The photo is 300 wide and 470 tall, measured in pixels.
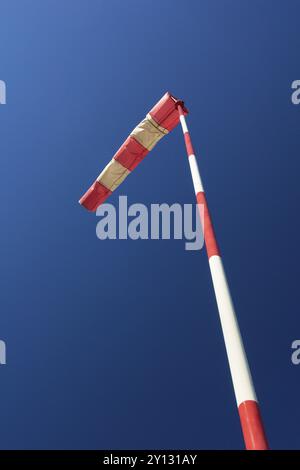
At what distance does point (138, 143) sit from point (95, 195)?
155cm

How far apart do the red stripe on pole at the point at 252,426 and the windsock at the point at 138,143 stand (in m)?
5.95

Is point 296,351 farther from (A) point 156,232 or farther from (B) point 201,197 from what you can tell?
(B) point 201,197

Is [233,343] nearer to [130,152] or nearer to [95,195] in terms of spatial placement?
[130,152]

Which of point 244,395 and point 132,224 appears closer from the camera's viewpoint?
point 244,395

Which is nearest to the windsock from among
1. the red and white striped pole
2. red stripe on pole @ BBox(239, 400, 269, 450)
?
the red and white striped pole

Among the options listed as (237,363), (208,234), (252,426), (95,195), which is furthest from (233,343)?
(95,195)

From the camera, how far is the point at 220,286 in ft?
Result: 9.46

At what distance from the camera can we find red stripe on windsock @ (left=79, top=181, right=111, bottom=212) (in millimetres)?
8227

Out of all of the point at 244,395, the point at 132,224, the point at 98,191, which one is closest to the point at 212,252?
the point at 244,395

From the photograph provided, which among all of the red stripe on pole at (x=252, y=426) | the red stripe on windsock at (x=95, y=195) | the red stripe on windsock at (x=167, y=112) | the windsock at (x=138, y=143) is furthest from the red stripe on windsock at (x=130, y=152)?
the red stripe on pole at (x=252, y=426)

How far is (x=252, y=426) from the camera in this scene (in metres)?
1.89

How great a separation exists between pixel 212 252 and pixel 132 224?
25.3ft

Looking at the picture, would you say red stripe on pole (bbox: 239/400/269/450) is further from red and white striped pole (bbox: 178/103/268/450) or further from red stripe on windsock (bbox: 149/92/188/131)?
red stripe on windsock (bbox: 149/92/188/131)

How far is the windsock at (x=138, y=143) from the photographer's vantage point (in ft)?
23.9
